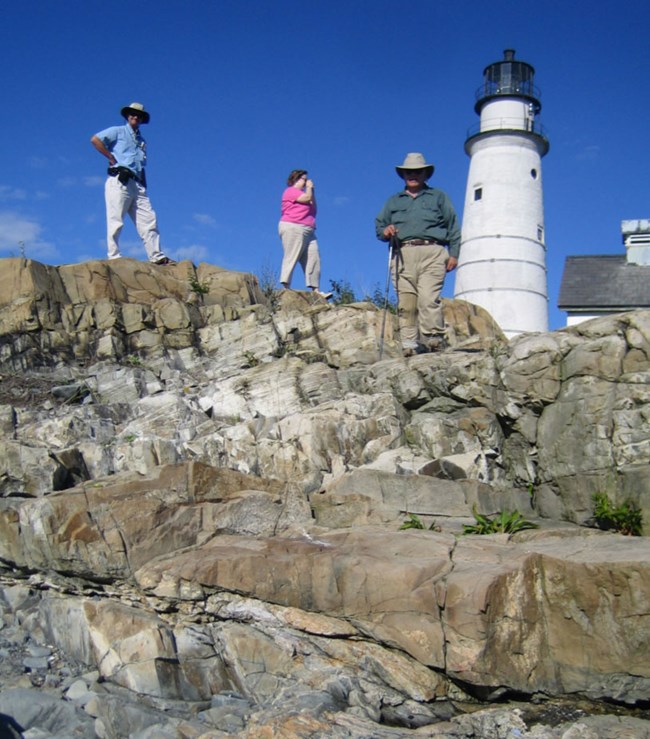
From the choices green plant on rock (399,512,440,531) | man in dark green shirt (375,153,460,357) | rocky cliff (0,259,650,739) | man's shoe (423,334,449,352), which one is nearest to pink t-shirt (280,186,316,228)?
rocky cliff (0,259,650,739)

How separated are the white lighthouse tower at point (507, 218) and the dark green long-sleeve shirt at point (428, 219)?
53.3 ft

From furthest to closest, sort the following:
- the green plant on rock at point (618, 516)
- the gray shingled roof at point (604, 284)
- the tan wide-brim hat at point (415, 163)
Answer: the gray shingled roof at point (604, 284)
the tan wide-brim hat at point (415, 163)
the green plant on rock at point (618, 516)

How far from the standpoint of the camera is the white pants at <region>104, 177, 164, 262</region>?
14.1 metres

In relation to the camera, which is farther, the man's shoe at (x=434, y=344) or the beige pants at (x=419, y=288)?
the man's shoe at (x=434, y=344)

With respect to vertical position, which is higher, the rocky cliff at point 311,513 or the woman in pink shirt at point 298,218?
the woman in pink shirt at point 298,218

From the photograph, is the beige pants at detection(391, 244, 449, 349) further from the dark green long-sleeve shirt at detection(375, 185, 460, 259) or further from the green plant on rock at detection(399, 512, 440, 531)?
the green plant on rock at detection(399, 512, 440, 531)

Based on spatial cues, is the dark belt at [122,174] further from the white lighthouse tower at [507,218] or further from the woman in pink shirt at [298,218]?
the white lighthouse tower at [507,218]

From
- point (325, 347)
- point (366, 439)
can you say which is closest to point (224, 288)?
point (325, 347)

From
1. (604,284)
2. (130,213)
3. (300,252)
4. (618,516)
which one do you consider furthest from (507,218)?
(618,516)

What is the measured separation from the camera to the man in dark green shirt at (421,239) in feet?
40.2

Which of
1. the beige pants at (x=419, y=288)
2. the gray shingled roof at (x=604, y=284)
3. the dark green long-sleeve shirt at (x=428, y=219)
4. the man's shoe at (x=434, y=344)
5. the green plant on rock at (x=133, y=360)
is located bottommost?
the green plant on rock at (x=133, y=360)

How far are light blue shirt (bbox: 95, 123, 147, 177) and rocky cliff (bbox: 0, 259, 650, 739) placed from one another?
7.05ft

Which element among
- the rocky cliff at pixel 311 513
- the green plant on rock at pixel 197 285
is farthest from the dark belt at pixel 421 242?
the green plant on rock at pixel 197 285

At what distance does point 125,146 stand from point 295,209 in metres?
3.00
